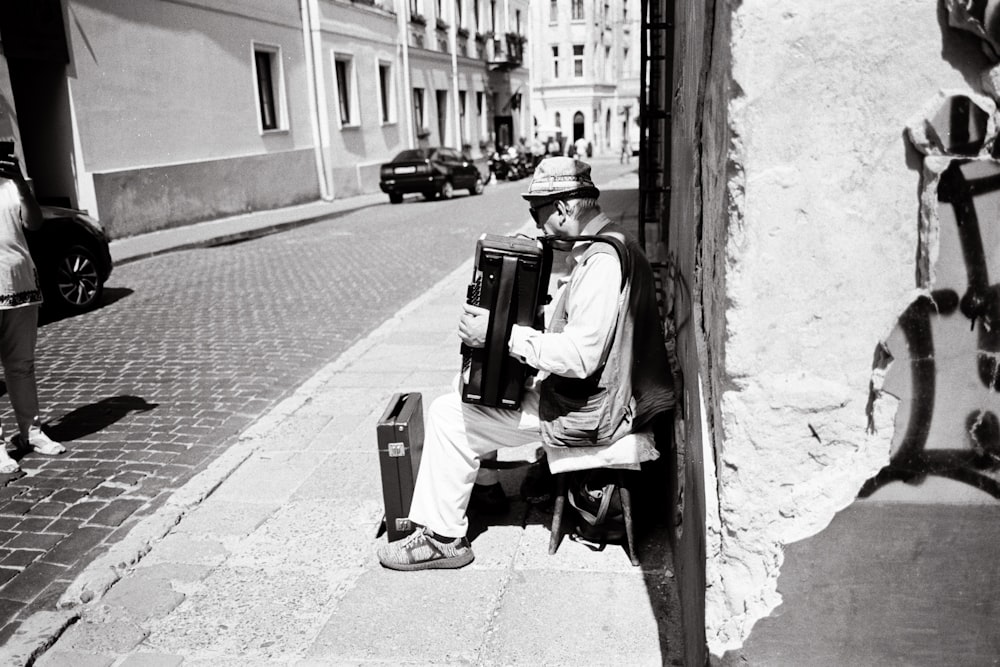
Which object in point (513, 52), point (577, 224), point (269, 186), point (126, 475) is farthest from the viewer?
point (513, 52)

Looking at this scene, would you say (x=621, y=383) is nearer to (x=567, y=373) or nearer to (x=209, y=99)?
(x=567, y=373)

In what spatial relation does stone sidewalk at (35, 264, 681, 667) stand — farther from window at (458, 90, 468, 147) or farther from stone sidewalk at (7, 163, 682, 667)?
window at (458, 90, 468, 147)

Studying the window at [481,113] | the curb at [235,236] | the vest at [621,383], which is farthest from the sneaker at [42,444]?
the window at [481,113]

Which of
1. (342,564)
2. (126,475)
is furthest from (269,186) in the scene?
(342,564)

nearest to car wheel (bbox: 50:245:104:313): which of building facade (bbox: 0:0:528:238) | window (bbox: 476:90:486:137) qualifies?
building facade (bbox: 0:0:528:238)

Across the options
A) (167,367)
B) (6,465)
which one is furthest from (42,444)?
(167,367)

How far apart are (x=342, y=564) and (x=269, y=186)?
17.8m

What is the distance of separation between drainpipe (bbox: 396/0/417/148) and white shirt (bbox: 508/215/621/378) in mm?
25916

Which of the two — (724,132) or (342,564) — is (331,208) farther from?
(724,132)

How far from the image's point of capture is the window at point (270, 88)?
67.0 feet

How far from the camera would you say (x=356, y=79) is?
2452 centimetres

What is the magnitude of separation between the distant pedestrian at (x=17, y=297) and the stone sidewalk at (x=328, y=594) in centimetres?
121

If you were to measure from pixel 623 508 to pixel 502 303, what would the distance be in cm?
97

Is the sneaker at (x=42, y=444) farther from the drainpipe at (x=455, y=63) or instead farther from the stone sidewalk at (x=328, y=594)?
the drainpipe at (x=455, y=63)
